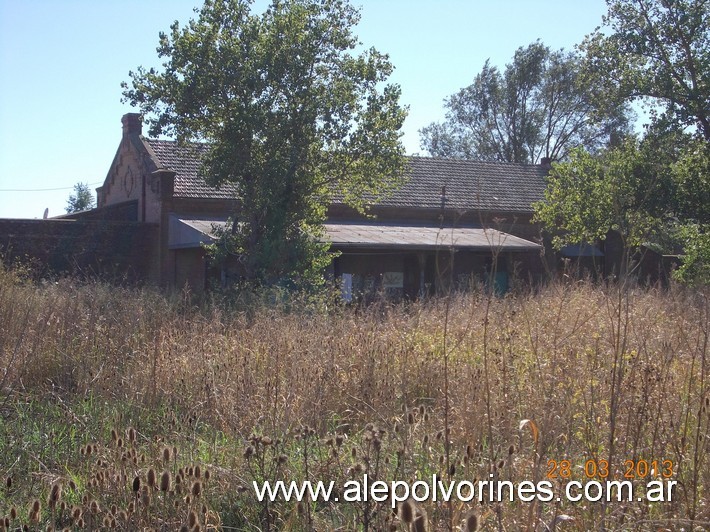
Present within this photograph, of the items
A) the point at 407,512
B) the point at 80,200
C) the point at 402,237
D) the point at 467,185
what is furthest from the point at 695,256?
the point at 80,200

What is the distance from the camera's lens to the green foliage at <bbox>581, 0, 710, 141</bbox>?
58.6ft

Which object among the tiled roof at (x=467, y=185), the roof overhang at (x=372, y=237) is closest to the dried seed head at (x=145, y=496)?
the roof overhang at (x=372, y=237)

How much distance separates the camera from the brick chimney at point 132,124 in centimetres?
2814

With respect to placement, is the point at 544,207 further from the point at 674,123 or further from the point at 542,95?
the point at 542,95

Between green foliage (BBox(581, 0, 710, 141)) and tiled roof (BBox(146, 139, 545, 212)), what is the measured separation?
22.9ft

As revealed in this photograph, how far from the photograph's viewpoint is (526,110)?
46719 millimetres

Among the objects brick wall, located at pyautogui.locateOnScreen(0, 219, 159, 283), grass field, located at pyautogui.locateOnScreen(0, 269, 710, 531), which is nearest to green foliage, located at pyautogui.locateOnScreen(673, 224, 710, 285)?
grass field, located at pyautogui.locateOnScreen(0, 269, 710, 531)

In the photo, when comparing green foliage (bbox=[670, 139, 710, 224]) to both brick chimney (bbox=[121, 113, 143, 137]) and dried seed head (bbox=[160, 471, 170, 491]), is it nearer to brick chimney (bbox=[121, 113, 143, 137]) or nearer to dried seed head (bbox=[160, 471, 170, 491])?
dried seed head (bbox=[160, 471, 170, 491])

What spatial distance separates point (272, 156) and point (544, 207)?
9406mm

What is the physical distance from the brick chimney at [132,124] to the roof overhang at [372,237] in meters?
6.06

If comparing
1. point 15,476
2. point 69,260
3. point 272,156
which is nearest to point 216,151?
point 272,156

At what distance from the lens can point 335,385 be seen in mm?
6602

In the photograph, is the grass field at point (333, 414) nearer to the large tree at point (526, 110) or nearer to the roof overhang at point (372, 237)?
the roof overhang at point (372, 237)

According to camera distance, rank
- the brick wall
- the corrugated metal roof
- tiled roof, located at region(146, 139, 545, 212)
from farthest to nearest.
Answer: tiled roof, located at region(146, 139, 545, 212)
the brick wall
the corrugated metal roof
